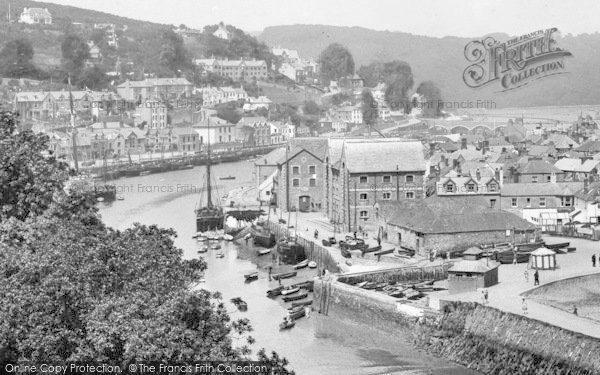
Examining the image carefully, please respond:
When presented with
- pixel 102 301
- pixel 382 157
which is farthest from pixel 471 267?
pixel 382 157

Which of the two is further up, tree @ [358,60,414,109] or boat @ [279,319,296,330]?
tree @ [358,60,414,109]

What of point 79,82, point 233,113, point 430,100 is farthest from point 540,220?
point 430,100

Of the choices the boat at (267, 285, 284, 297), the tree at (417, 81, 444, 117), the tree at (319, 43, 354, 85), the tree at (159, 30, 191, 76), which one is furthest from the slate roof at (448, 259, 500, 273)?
the tree at (319, 43, 354, 85)

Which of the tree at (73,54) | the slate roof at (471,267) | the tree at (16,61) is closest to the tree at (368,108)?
the tree at (73,54)

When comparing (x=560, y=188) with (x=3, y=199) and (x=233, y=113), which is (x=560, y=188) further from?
(x=233, y=113)

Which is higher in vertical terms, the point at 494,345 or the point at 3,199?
the point at 3,199

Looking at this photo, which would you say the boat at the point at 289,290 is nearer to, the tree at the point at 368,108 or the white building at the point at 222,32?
the tree at the point at 368,108

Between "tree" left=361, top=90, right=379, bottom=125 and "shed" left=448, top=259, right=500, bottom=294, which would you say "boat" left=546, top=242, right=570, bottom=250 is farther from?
"tree" left=361, top=90, right=379, bottom=125
